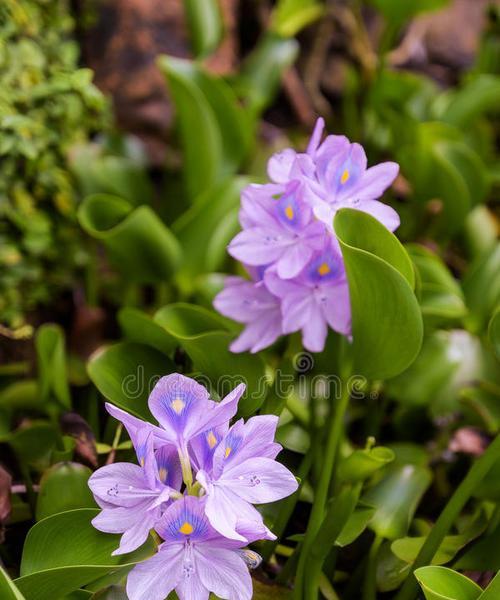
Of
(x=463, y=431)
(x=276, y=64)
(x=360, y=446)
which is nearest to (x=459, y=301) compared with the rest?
(x=463, y=431)

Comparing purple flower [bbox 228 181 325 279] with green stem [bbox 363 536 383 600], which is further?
green stem [bbox 363 536 383 600]

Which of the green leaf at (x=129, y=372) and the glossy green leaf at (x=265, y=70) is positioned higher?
the glossy green leaf at (x=265, y=70)

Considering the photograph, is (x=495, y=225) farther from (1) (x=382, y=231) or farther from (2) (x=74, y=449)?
(2) (x=74, y=449)

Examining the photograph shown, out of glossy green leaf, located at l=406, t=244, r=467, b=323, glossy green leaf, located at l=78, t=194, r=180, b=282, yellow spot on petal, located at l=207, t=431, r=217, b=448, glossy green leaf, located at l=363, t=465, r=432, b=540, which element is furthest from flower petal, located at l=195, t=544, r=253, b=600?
glossy green leaf, located at l=78, t=194, r=180, b=282

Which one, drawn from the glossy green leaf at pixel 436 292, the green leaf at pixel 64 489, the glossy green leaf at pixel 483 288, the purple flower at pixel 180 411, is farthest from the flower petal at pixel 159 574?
the glossy green leaf at pixel 483 288

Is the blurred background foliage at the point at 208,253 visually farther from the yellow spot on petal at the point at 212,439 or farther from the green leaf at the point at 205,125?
the yellow spot on petal at the point at 212,439

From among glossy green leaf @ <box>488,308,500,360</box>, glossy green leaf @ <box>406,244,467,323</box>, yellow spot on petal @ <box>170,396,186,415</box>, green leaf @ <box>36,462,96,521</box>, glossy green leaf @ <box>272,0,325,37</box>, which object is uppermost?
glossy green leaf @ <box>272,0,325,37</box>

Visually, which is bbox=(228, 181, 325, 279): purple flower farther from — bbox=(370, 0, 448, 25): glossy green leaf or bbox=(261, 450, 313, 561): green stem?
bbox=(370, 0, 448, 25): glossy green leaf
